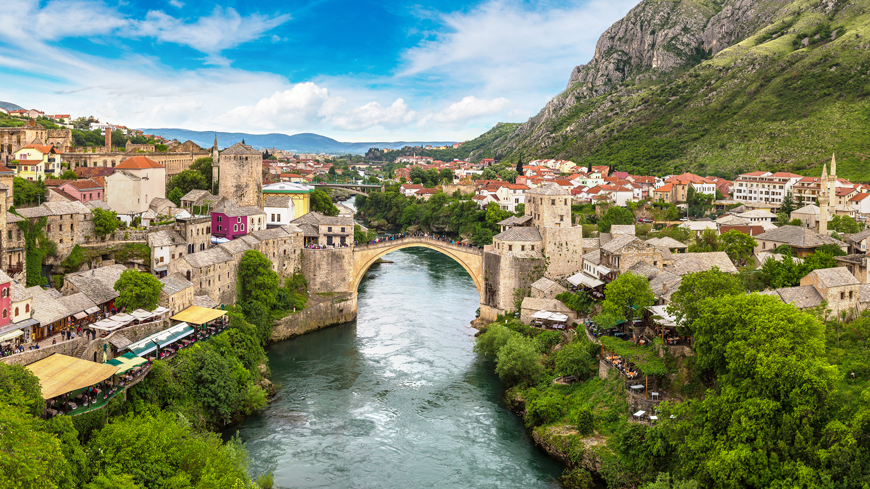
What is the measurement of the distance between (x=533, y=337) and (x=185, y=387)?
702 inches

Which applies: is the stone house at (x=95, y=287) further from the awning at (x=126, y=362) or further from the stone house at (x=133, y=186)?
the stone house at (x=133, y=186)

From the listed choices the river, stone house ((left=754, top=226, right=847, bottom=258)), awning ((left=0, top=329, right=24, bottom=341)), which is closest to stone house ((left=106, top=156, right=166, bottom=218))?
the river

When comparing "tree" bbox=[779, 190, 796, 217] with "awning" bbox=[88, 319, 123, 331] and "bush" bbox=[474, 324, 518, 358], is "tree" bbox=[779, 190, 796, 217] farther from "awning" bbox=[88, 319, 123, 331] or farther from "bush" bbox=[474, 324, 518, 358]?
"awning" bbox=[88, 319, 123, 331]

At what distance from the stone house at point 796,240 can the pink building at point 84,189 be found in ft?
141

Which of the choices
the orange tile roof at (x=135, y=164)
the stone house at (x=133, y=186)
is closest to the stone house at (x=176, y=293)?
the stone house at (x=133, y=186)

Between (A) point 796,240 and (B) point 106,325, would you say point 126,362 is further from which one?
(A) point 796,240

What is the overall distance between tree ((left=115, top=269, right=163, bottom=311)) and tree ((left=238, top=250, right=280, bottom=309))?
8929mm

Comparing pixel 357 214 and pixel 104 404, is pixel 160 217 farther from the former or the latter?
pixel 357 214

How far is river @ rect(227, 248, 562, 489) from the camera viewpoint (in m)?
25.5

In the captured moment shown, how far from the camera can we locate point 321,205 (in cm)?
6500

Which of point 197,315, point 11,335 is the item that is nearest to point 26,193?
point 197,315

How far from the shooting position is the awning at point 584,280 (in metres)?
38.4

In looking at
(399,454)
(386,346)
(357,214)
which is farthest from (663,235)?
(357,214)

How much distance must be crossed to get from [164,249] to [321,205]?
26.9 meters
